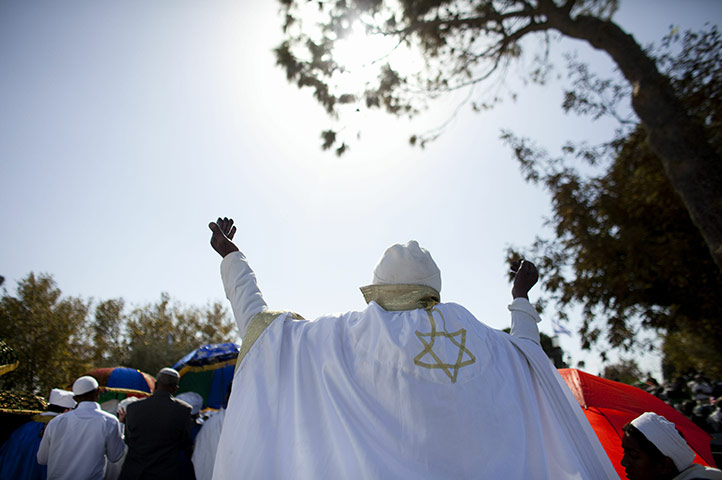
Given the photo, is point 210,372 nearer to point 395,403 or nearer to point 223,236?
point 223,236

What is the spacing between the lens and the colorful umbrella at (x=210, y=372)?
29.3 feet

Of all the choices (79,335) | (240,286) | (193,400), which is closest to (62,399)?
(193,400)

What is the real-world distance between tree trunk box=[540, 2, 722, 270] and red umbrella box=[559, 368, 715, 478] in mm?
2543

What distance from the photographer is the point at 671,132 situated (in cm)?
643

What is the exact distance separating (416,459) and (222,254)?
1.39 meters

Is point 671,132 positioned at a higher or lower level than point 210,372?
higher

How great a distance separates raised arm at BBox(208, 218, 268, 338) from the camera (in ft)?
7.50

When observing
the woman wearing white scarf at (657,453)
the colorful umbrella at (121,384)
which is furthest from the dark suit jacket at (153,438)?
the colorful umbrella at (121,384)

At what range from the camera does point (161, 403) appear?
4.82m

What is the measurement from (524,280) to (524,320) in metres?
0.29

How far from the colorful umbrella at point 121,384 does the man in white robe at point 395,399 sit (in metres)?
9.22

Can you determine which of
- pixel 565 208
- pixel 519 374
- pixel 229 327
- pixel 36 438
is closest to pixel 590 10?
pixel 565 208

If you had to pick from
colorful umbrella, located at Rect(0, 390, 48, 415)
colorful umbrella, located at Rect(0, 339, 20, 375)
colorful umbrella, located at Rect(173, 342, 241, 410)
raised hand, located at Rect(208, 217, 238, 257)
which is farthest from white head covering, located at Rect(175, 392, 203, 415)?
raised hand, located at Rect(208, 217, 238, 257)

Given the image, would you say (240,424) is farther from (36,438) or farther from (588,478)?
(36,438)
